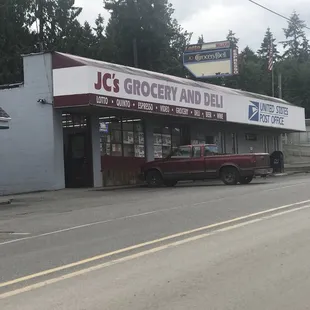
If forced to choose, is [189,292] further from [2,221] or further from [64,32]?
[64,32]

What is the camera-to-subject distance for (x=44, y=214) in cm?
1405

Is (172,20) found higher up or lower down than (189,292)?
higher up

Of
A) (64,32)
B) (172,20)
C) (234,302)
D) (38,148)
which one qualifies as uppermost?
(172,20)

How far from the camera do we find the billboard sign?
1496 inches

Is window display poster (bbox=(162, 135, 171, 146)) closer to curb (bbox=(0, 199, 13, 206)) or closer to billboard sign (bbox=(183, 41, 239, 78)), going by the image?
billboard sign (bbox=(183, 41, 239, 78))

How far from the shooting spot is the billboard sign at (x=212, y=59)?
3800 centimetres

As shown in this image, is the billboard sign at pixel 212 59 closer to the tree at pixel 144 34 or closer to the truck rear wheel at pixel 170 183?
the truck rear wheel at pixel 170 183

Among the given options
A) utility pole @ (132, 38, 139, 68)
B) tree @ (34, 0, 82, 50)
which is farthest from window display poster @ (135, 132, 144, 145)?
utility pole @ (132, 38, 139, 68)

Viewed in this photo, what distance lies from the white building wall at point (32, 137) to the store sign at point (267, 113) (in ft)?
46.4

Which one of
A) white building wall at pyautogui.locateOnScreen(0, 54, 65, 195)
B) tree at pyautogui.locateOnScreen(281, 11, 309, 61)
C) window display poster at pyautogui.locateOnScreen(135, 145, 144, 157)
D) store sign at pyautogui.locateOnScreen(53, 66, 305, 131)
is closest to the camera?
store sign at pyautogui.locateOnScreen(53, 66, 305, 131)

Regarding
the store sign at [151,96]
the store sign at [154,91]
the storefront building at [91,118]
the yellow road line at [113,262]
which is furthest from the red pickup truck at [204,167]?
the yellow road line at [113,262]

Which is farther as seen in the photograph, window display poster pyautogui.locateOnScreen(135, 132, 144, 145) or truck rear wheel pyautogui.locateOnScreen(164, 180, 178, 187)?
window display poster pyautogui.locateOnScreen(135, 132, 144, 145)

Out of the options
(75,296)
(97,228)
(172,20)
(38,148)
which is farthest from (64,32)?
(75,296)

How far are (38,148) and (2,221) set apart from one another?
9.79 meters
